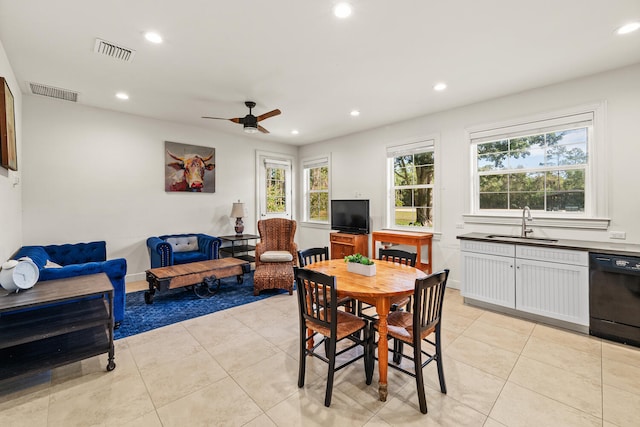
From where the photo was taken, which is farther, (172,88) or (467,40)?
(172,88)

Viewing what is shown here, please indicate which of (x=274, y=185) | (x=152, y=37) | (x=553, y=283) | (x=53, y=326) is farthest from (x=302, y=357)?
(x=274, y=185)

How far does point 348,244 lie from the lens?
220 inches

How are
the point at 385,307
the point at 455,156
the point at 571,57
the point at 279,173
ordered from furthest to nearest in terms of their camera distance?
the point at 279,173
the point at 455,156
the point at 571,57
the point at 385,307

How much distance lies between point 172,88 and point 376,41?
8.67 ft

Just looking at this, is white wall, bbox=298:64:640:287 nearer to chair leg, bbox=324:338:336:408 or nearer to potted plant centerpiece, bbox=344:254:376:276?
potted plant centerpiece, bbox=344:254:376:276

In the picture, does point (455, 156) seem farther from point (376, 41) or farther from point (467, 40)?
point (376, 41)

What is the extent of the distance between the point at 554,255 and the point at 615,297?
0.58 meters

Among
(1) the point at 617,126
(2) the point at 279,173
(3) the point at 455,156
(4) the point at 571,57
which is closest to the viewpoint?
(4) the point at 571,57

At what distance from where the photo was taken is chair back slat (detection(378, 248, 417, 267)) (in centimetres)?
291

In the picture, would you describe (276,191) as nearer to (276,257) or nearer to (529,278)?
(276,257)

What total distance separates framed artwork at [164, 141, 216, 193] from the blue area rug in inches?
78.1

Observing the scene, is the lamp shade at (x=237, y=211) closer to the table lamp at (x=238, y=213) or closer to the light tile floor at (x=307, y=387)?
the table lamp at (x=238, y=213)

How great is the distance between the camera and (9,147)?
2826 mm

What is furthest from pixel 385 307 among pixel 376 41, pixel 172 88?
pixel 172 88
